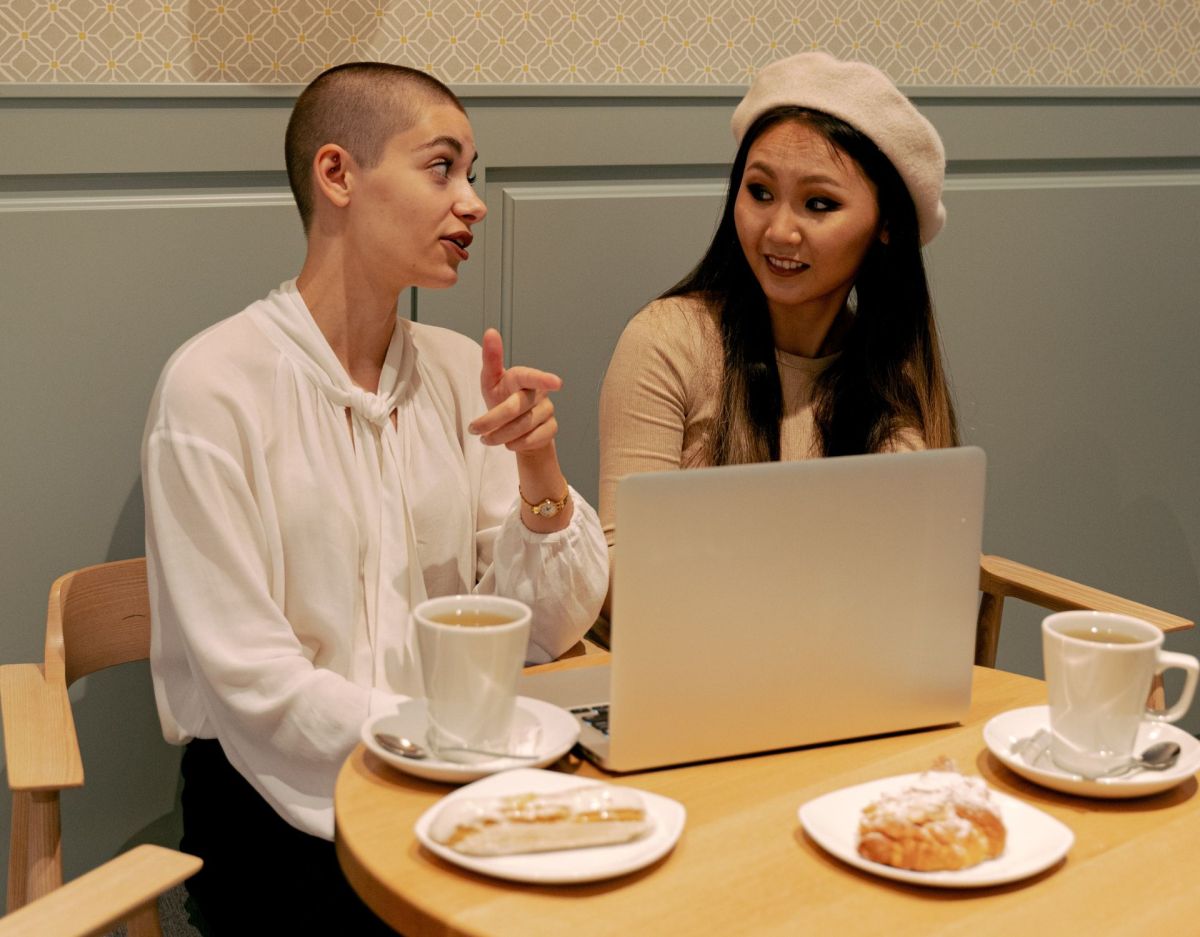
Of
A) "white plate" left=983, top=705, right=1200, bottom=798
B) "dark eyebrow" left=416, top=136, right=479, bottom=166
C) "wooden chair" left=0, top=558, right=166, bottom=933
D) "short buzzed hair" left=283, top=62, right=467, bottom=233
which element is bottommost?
"wooden chair" left=0, top=558, right=166, bottom=933

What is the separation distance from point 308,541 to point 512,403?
1.14 feet

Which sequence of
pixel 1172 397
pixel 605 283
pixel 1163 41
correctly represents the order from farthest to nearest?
pixel 1172 397 < pixel 1163 41 < pixel 605 283

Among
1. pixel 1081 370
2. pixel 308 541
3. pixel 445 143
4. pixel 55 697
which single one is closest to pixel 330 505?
pixel 308 541

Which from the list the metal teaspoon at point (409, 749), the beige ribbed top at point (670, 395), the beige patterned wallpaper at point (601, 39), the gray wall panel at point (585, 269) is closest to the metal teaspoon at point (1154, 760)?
the metal teaspoon at point (409, 749)

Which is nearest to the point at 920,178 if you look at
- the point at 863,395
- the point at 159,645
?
the point at 863,395

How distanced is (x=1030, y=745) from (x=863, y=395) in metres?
0.90

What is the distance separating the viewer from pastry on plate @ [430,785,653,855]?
1.00 meters

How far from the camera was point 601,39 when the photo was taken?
92.8 inches

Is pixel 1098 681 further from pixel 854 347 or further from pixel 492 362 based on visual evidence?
pixel 854 347

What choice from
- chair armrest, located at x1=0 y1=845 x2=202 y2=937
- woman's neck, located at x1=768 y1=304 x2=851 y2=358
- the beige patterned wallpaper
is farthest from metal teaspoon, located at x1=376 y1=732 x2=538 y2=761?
the beige patterned wallpaper

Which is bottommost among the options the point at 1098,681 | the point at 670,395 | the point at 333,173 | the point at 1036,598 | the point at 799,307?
the point at 1036,598

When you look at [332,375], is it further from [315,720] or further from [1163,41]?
[1163,41]

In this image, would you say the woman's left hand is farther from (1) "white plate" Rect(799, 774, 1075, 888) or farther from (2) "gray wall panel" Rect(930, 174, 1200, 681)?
(2) "gray wall panel" Rect(930, 174, 1200, 681)

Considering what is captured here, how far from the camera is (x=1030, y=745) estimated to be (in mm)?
1214
